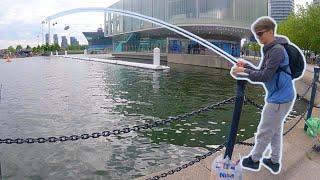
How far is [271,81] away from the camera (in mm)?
4785

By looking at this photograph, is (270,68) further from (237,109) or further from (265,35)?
(237,109)

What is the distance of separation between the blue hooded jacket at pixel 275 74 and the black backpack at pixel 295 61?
0.06 meters

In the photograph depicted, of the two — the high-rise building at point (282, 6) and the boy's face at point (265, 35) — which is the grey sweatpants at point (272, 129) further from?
the high-rise building at point (282, 6)

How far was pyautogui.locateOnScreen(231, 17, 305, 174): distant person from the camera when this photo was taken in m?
4.54

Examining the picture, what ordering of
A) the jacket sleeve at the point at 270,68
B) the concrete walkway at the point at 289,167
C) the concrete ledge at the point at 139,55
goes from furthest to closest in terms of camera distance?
the concrete ledge at the point at 139,55, the concrete walkway at the point at 289,167, the jacket sleeve at the point at 270,68

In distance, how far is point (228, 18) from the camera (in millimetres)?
76812

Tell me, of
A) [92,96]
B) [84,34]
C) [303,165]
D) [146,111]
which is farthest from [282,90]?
[84,34]

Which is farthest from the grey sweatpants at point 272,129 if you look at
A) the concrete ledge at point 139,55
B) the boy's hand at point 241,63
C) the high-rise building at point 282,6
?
the concrete ledge at point 139,55

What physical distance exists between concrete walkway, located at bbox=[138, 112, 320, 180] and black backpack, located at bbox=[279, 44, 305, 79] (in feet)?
4.89

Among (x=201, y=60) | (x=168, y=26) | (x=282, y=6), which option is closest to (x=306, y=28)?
(x=201, y=60)

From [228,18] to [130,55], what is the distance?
3770 centimetres

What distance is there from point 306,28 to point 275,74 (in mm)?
51790

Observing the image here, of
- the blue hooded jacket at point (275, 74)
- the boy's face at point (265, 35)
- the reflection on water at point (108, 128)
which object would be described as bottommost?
the reflection on water at point (108, 128)

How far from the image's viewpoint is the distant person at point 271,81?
4.54 m
